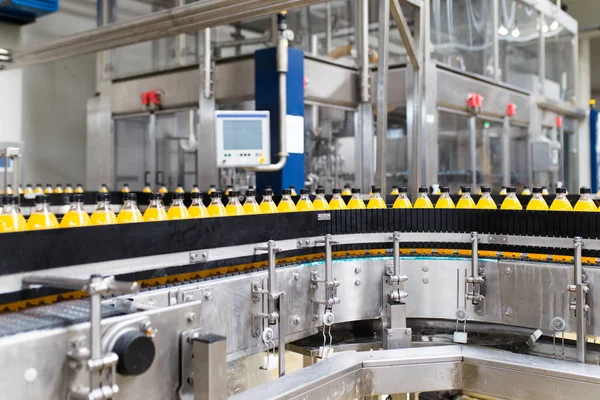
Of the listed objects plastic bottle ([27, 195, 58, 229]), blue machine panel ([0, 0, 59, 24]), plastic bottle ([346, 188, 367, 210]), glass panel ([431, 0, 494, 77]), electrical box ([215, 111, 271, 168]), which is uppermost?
blue machine panel ([0, 0, 59, 24])

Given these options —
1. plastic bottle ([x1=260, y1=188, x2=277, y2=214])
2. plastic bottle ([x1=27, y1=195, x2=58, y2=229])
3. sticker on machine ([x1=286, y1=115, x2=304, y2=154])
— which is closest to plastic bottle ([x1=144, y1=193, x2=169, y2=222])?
plastic bottle ([x1=27, y1=195, x2=58, y2=229])

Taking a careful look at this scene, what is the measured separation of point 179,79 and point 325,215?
3.26 meters

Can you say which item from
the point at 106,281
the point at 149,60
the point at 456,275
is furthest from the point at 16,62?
the point at 106,281

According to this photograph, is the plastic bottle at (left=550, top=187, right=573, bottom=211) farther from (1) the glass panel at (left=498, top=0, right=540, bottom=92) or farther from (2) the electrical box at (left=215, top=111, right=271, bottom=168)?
(1) the glass panel at (left=498, top=0, right=540, bottom=92)

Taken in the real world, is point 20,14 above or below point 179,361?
above

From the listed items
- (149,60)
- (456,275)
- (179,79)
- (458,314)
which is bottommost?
(458,314)

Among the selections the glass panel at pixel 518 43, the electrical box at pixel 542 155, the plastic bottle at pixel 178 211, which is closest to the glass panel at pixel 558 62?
the glass panel at pixel 518 43

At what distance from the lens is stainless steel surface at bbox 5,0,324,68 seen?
3188 mm

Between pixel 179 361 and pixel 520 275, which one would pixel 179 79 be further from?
pixel 179 361

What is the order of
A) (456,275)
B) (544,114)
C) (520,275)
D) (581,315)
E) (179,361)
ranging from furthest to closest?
(544,114) < (456,275) < (520,275) < (581,315) < (179,361)

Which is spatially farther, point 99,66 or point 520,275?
point 99,66

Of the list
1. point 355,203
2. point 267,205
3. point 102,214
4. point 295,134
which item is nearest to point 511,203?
point 355,203

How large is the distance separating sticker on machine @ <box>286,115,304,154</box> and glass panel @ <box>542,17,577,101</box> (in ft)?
14.0

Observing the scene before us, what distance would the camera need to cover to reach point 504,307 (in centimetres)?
188
